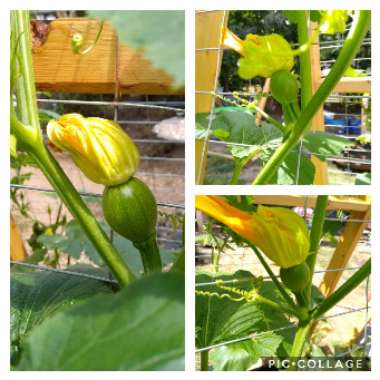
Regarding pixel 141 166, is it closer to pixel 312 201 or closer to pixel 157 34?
pixel 312 201

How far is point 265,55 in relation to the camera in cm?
60

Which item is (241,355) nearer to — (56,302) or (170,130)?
(56,302)

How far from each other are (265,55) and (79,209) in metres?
0.25

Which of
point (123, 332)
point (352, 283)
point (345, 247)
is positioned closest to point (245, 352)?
point (352, 283)

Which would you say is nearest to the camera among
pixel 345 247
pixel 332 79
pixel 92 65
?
pixel 332 79

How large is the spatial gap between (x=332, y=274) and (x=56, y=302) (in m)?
0.56

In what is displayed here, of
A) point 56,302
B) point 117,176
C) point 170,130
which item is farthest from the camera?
point 170,130

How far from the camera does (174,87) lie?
27.0 inches

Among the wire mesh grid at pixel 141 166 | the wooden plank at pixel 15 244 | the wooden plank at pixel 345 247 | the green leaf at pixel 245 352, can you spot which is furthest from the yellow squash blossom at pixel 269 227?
the wire mesh grid at pixel 141 166

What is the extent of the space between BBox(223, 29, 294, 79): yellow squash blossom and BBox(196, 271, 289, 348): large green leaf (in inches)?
10.0

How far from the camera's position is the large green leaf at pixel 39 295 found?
69cm

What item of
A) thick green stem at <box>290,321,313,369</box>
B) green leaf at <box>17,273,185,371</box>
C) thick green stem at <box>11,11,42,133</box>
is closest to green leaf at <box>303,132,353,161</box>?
thick green stem at <box>290,321,313,369</box>

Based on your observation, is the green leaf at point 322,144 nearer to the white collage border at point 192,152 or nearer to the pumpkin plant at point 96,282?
the white collage border at point 192,152
